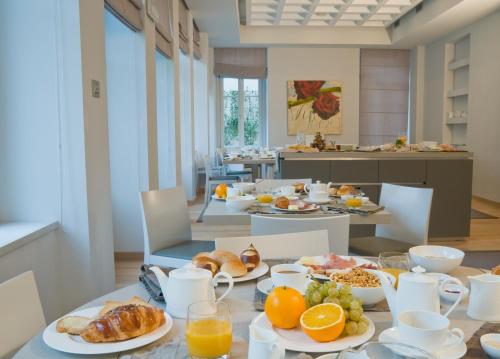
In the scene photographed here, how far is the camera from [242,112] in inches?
417

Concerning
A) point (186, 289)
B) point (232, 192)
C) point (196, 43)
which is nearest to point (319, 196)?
point (232, 192)

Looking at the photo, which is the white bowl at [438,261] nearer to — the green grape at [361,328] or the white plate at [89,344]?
the green grape at [361,328]

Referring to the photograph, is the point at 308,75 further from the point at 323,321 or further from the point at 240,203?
the point at 323,321

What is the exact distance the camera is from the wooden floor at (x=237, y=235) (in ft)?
13.4

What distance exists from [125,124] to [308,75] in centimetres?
670

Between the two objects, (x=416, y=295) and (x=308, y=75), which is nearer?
(x=416, y=295)

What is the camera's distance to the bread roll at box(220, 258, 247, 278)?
139cm

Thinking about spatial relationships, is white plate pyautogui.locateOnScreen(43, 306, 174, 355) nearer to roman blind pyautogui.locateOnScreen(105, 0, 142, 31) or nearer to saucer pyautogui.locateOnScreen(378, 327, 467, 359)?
saucer pyautogui.locateOnScreen(378, 327, 467, 359)

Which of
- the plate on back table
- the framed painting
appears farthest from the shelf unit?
the plate on back table

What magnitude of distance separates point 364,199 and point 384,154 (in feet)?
7.44

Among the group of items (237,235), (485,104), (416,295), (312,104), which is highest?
(312,104)

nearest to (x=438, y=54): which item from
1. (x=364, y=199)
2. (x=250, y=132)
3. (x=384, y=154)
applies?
(x=250, y=132)

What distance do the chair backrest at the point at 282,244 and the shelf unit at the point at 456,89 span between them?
25.5 feet

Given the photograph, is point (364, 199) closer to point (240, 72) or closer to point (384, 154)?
point (384, 154)
